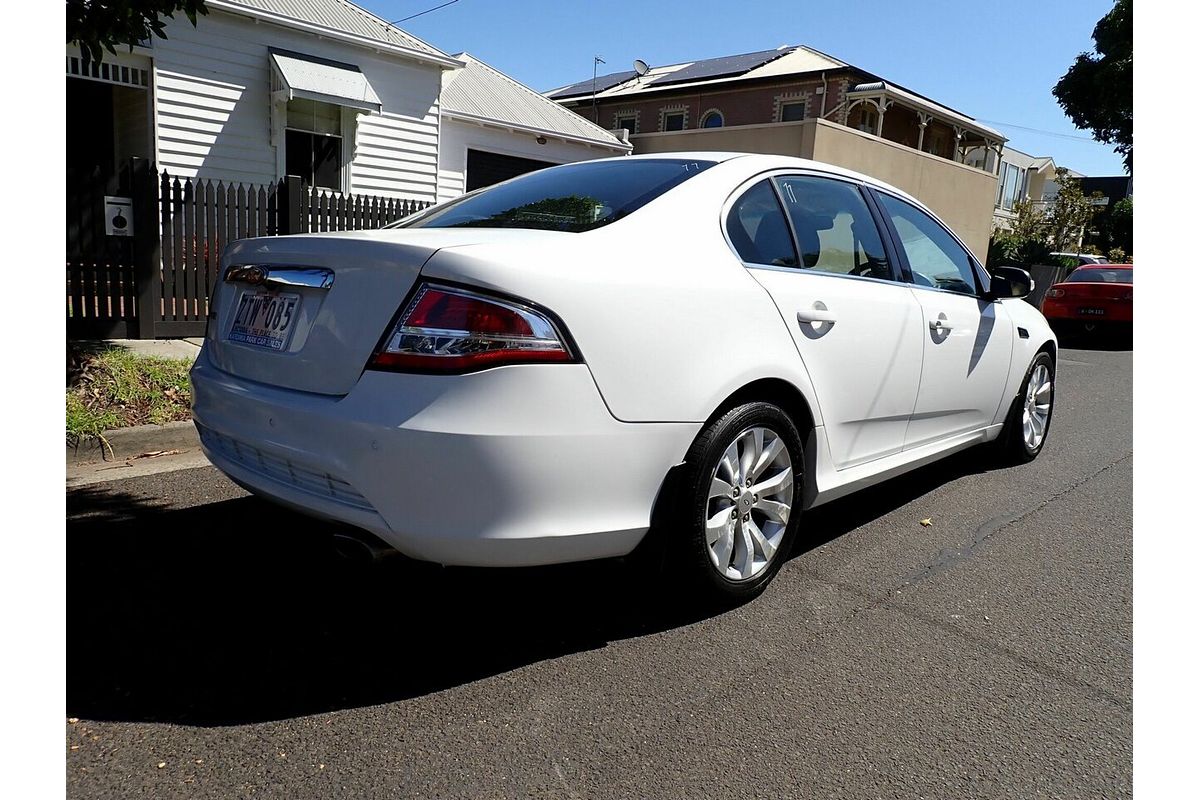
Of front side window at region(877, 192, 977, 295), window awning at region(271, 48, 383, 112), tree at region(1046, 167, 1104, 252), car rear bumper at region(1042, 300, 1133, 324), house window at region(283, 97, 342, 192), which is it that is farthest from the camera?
tree at region(1046, 167, 1104, 252)

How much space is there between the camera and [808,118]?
22516mm

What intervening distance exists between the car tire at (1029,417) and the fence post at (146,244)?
679 centimetres

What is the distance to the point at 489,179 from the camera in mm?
16656

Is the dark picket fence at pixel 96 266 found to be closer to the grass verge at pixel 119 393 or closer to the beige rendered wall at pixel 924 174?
the grass verge at pixel 119 393

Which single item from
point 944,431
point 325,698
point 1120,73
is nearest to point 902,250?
point 944,431

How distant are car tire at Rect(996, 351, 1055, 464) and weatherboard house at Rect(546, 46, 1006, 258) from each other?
13.5m

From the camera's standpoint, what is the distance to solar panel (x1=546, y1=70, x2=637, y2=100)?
107 ft

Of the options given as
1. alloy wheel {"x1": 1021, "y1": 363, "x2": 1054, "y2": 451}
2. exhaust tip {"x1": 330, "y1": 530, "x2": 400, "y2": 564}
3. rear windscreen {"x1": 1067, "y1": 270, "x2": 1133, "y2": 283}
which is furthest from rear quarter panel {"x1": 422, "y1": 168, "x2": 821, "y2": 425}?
rear windscreen {"x1": 1067, "y1": 270, "x2": 1133, "y2": 283}

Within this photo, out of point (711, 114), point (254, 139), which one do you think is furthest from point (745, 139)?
point (254, 139)

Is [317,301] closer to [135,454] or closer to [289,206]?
[135,454]

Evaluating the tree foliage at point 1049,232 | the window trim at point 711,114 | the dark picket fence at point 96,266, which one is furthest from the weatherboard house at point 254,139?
the tree foliage at point 1049,232

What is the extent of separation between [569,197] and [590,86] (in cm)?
3199

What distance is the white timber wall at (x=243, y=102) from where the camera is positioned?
39.2ft

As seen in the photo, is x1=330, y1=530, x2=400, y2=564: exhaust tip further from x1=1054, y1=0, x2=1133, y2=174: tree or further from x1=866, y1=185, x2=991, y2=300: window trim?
x1=1054, y1=0, x2=1133, y2=174: tree
